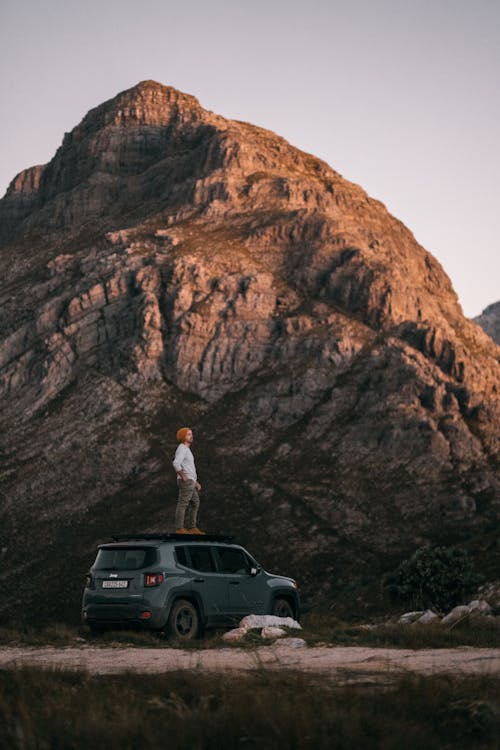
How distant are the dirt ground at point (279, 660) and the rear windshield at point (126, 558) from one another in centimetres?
178

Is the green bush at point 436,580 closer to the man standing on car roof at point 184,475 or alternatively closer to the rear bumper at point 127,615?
the man standing on car roof at point 184,475

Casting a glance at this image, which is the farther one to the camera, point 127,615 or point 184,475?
point 184,475

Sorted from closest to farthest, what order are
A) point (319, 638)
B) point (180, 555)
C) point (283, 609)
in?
point (319, 638) → point (180, 555) → point (283, 609)

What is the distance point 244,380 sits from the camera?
81.8 metres

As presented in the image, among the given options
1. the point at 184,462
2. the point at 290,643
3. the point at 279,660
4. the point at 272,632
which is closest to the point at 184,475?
the point at 184,462

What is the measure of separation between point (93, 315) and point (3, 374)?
10.3 m

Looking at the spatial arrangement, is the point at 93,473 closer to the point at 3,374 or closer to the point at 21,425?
the point at 21,425

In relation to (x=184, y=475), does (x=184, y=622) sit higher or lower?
lower

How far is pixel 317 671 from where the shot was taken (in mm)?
12578

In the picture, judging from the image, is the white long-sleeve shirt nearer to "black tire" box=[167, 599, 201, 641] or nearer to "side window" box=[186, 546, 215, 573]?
"side window" box=[186, 546, 215, 573]

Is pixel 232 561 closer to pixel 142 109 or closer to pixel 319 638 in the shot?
pixel 319 638

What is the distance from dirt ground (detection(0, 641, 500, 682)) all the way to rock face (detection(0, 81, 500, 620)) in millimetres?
44620

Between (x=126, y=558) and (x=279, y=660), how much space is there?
18.1 feet

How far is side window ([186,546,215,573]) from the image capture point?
19.0m
